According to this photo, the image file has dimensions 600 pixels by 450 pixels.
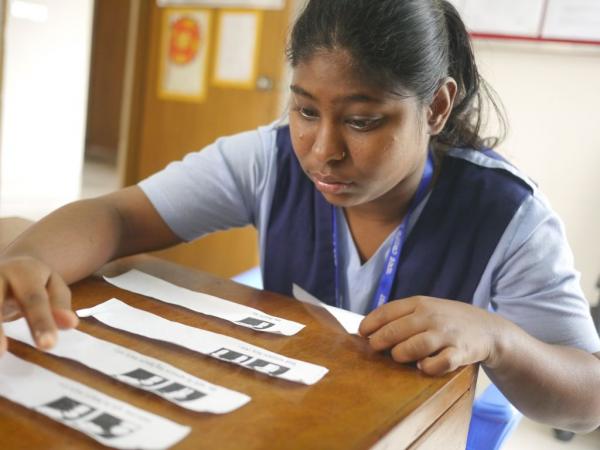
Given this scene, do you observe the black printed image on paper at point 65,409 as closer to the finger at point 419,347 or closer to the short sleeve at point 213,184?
the finger at point 419,347

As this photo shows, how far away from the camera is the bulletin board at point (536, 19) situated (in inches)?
73.1

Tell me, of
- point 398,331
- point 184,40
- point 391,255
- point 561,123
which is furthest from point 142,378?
point 184,40

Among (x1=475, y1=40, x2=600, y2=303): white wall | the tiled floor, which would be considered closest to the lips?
the tiled floor

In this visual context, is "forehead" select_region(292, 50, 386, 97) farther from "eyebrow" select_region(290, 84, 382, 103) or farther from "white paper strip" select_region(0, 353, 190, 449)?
"white paper strip" select_region(0, 353, 190, 449)

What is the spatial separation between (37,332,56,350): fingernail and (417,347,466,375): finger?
1.09 feet

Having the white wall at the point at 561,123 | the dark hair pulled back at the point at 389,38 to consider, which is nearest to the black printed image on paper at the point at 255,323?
the dark hair pulled back at the point at 389,38

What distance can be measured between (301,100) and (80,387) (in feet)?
1.42

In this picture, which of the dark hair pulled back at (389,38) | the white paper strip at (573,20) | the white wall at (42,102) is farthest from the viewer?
the white wall at (42,102)

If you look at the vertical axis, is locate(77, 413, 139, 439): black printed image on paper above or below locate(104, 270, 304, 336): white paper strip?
above

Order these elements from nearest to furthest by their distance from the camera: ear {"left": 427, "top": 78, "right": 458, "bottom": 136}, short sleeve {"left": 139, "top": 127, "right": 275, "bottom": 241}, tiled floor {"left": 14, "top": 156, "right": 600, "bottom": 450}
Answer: ear {"left": 427, "top": 78, "right": 458, "bottom": 136} < short sleeve {"left": 139, "top": 127, "right": 275, "bottom": 241} < tiled floor {"left": 14, "top": 156, "right": 600, "bottom": 450}

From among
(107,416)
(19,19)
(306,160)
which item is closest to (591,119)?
(306,160)

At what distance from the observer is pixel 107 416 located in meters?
0.43

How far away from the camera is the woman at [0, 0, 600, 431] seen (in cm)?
62

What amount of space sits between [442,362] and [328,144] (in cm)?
30
